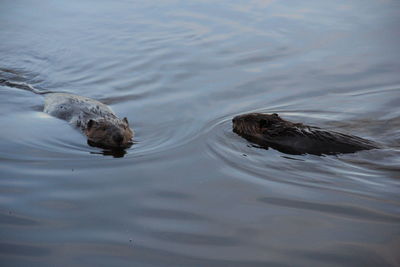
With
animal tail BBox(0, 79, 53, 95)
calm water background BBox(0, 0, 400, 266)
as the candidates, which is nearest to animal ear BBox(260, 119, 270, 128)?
calm water background BBox(0, 0, 400, 266)

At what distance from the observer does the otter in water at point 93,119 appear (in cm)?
674

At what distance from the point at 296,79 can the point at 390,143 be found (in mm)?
2894

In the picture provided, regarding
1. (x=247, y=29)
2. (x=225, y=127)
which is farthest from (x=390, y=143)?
(x=247, y=29)

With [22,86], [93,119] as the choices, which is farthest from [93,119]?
[22,86]

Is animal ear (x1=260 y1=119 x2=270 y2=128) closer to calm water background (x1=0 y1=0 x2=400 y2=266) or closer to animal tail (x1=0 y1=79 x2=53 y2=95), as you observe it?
calm water background (x1=0 y1=0 x2=400 y2=266)

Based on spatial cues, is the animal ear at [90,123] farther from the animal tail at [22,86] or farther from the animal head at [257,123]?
the animal tail at [22,86]

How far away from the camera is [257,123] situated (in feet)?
22.6

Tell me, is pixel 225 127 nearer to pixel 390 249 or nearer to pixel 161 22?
pixel 390 249

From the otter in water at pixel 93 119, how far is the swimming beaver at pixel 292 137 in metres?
1.38

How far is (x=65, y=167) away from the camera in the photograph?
601cm

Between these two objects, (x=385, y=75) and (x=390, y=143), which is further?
(x=385, y=75)

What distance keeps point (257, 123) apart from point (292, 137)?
54cm

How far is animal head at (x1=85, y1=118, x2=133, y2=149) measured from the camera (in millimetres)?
6695

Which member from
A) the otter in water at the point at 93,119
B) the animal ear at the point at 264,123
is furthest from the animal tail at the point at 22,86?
the animal ear at the point at 264,123
